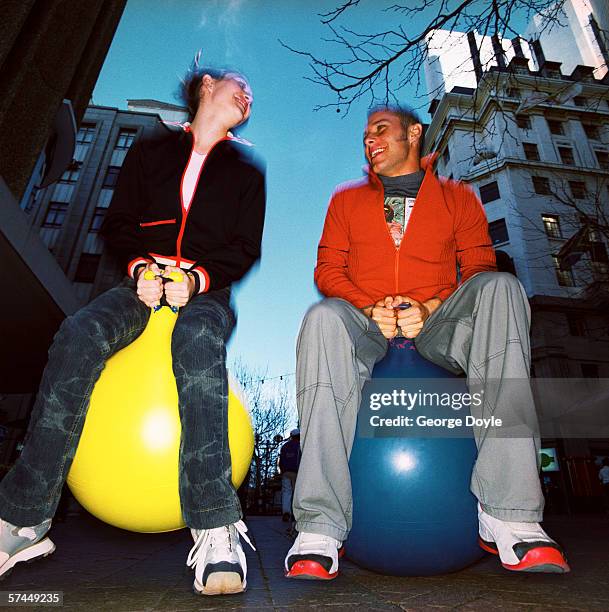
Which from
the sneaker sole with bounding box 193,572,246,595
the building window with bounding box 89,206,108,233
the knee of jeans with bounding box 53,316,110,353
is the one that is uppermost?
the building window with bounding box 89,206,108,233

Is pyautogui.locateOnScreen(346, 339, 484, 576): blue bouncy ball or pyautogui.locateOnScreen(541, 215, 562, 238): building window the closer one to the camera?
pyautogui.locateOnScreen(346, 339, 484, 576): blue bouncy ball

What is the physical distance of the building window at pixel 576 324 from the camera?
2200cm

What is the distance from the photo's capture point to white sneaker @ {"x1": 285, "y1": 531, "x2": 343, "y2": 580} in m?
1.53

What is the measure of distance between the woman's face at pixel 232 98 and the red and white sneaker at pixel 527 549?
264cm

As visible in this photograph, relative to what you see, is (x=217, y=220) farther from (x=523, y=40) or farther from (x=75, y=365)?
(x=523, y=40)

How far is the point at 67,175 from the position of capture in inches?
962

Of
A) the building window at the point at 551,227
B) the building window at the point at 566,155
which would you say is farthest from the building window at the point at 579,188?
the building window at the point at 566,155

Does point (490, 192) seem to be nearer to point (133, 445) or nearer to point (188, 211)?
point (188, 211)

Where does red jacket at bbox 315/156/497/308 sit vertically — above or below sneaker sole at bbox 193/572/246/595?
above

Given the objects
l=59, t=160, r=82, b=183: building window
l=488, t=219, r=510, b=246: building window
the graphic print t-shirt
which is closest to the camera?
the graphic print t-shirt

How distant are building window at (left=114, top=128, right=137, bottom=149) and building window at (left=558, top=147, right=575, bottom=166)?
27991mm

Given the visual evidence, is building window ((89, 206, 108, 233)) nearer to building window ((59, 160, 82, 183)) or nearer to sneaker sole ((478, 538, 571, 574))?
building window ((59, 160, 82, 183))

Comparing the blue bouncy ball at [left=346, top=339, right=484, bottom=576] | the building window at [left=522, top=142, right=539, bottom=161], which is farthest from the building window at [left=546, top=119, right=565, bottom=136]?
the blue bouncy ball at [left=346, top=339, right=484, bottom=576]

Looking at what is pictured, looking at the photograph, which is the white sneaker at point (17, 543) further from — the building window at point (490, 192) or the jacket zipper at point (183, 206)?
the building window at point (490, 192)
